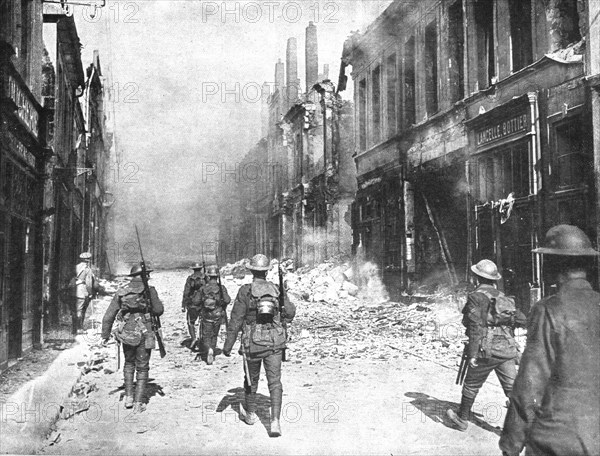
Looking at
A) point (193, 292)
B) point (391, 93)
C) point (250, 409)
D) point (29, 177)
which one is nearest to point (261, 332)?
point (250, 409)

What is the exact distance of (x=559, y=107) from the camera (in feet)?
34.0

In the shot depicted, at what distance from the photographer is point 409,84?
17797 mm

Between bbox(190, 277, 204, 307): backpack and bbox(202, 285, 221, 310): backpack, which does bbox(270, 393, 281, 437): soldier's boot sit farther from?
bbox(190, 277, 204, 307): backpack

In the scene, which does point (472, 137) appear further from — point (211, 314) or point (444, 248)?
point (211, 314)

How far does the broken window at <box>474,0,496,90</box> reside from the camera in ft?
44.3

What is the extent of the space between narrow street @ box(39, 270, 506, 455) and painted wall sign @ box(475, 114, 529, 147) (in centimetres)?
530

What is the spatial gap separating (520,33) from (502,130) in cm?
213

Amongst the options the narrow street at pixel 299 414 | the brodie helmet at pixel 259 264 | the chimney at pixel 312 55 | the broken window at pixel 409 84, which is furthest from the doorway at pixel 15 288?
the chimney at pixel 312 55

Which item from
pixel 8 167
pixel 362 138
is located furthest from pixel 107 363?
pixel 362 138

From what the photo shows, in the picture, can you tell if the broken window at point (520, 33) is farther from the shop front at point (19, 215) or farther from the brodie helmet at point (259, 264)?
the shop front at point (19, 215)

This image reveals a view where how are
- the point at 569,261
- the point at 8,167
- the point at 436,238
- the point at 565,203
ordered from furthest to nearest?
the point at 436,238 → the point at 565,203 → the point at 8,167 → the point at 569,261

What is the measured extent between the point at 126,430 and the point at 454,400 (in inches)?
150

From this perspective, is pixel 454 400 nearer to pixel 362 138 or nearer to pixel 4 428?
pixel 4 428

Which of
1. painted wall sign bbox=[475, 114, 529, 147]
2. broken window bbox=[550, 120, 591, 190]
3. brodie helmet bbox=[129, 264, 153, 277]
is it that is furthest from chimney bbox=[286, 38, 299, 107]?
brodie helmet bbox=[129, 264, 153, 277]
